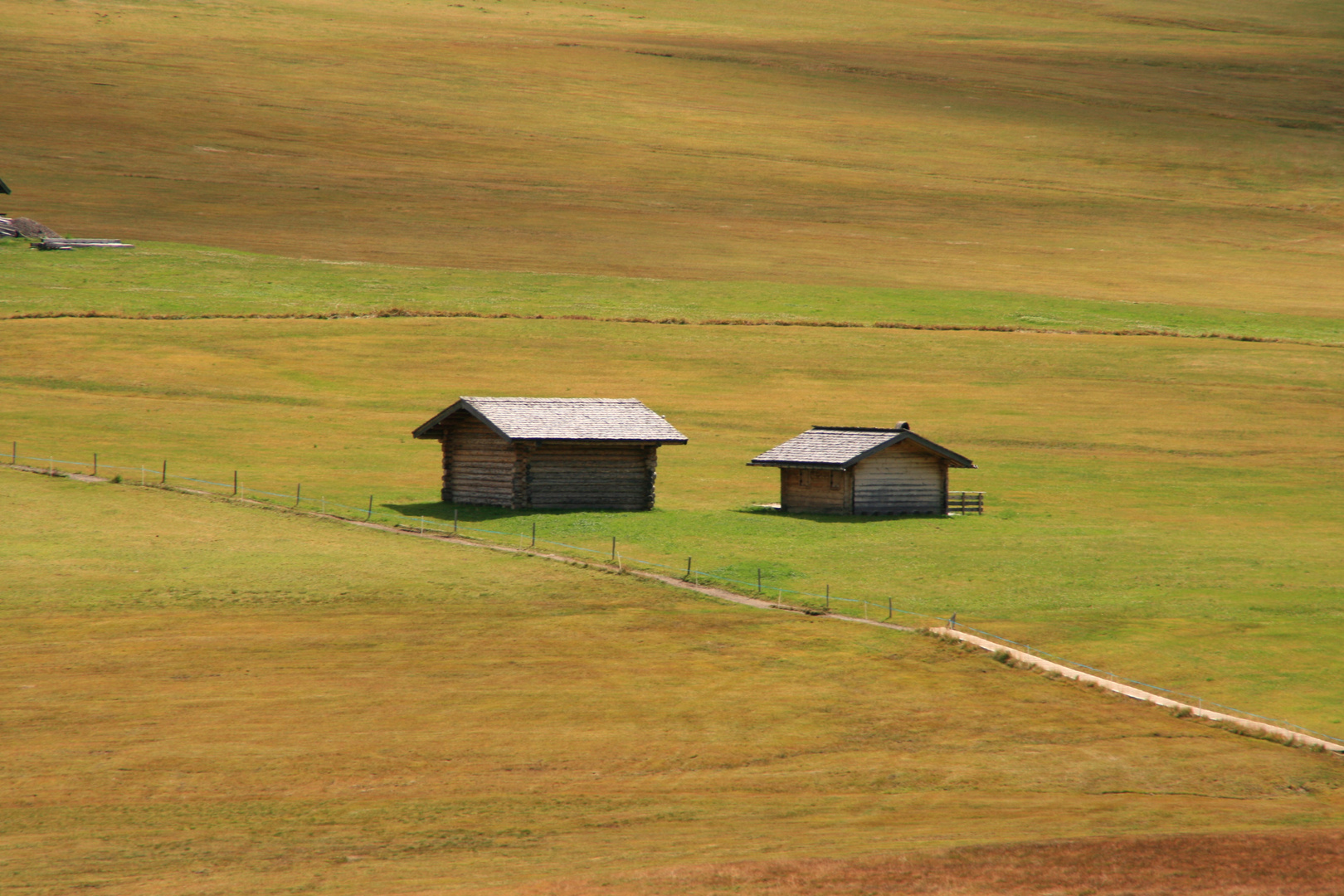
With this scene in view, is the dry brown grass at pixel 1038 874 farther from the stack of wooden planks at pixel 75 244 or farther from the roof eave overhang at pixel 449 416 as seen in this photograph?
the stack of wooden planks at pixel 75 244

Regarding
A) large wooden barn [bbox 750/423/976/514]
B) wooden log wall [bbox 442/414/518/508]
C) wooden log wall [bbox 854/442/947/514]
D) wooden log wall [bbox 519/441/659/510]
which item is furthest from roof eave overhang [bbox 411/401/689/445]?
wooden log wall [bbox 854/442/947/514]

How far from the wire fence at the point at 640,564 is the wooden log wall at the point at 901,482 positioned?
10.0 metres

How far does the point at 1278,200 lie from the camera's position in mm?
120500

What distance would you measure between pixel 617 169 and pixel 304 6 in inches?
2209

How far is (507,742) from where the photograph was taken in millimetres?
25156

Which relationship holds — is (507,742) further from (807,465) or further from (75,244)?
(75,244)

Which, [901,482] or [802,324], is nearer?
[901,482]

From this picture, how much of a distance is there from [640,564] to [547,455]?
30.4 ft

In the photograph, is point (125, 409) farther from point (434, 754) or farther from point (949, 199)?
point (949, 199)

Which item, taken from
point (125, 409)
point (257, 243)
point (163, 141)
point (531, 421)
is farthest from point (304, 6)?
point (531, 421)

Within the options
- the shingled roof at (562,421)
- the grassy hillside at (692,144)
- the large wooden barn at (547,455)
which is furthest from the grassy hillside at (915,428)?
the grassy hillside at (692,144)

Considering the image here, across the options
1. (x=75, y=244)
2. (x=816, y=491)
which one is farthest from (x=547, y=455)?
(x=75, y=244)

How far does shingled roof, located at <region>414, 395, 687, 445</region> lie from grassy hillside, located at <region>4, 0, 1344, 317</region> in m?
43.2

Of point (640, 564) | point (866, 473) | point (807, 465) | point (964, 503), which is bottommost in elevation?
point (640, 564)
